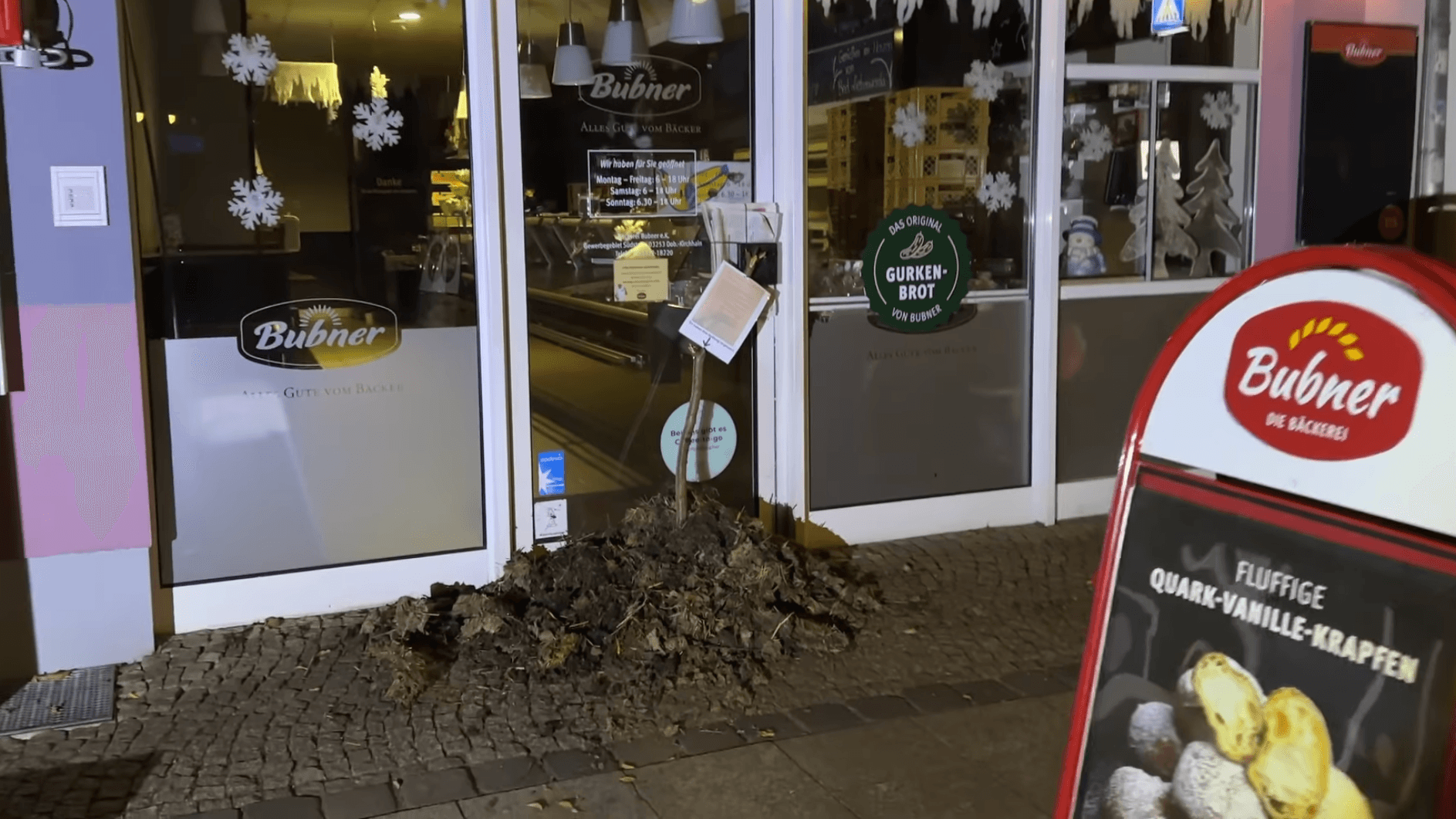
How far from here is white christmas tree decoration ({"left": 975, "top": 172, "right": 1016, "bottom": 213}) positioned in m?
6.46

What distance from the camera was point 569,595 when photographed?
5.07m

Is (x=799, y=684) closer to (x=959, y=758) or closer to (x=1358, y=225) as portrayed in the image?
(x=959, y=758)

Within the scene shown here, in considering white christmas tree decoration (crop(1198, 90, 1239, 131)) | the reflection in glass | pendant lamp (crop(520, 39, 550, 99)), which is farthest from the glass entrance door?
white christmas tree decoration (crop(1198, 90, 1239, 131))

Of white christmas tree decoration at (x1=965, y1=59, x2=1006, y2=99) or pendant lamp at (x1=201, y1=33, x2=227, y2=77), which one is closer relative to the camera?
pendant lamp at (x1=201, y1=33, x2=227, y2=77)

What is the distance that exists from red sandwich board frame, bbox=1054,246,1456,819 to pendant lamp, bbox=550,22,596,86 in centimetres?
351

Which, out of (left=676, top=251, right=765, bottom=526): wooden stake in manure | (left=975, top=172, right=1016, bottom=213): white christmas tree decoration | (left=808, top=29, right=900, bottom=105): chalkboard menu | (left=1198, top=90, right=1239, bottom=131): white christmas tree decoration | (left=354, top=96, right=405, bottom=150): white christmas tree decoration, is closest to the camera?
(left=354, top=96, right=405, bottom=150): white christmas tree decoration

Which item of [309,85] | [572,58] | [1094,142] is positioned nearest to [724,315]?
[572,58]

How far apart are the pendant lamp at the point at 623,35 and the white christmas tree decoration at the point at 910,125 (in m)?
1.35

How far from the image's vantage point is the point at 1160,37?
6758 mm

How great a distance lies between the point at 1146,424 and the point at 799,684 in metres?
2.35

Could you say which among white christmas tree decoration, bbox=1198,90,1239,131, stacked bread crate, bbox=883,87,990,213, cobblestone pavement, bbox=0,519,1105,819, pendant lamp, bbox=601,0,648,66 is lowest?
cobblestone pavement, bbox=0,519,1105,819

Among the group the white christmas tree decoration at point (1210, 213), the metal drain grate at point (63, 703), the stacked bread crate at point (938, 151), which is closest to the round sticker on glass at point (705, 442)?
the stacked bread crate at point (938, 151)

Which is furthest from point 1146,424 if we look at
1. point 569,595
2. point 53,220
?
point 53,220

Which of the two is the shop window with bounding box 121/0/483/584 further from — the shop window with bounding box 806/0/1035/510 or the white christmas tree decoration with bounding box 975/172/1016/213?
the white christmas tree decoration with bounding box 975/172/1016/213
